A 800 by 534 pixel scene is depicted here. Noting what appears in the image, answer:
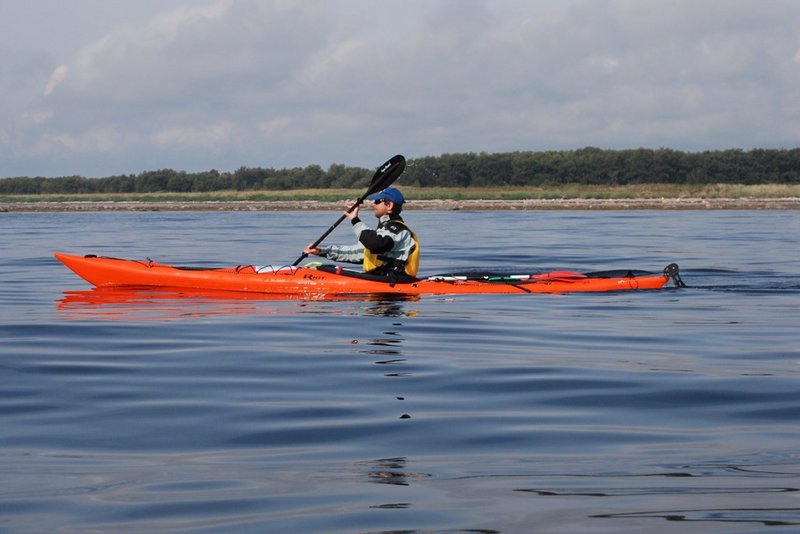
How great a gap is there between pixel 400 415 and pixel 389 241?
20.2 ft

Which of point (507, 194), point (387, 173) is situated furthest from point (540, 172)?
point (387, 173)

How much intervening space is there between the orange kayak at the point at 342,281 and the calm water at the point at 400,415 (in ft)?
1.23

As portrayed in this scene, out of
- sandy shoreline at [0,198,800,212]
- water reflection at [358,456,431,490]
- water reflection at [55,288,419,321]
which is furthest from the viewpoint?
sandy shoreline at [0,198,800,212]

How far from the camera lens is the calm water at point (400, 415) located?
3881 millimetres

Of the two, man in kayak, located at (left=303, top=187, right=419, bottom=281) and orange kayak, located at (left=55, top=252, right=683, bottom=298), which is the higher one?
man in kayak, located at (left=303, top=187, right=419, bottom=281)

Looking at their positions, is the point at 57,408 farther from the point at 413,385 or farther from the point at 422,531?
the point at 422,531

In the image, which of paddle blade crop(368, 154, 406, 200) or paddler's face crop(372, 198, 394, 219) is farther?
paddle blade crop(368, 154, 406, 200)

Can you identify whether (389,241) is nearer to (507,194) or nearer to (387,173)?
(387,173)

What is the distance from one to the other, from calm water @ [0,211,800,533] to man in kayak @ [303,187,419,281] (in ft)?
1.98

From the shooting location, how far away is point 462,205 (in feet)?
195

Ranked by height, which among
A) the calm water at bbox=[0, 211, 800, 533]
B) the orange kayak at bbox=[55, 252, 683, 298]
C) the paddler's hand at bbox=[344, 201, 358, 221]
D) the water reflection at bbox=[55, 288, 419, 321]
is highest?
the paddler's hand at bbox=[344, 201, 358, 221]

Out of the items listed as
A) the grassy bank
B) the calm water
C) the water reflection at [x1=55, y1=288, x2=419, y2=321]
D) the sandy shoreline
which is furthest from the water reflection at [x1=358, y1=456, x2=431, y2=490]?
the grassy bank

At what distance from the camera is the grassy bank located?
62.4 metres

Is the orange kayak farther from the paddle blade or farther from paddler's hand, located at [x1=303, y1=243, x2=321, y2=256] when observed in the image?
the paddle blade
